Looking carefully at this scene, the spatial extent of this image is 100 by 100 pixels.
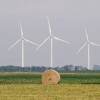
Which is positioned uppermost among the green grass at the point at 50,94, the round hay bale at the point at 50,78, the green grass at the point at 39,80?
the round hay bale at the point at 50,78

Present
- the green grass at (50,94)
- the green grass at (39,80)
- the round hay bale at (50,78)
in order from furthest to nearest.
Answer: the green grass at (39,80) < the round hay bale at (50,78) < the green grass at (50,94)

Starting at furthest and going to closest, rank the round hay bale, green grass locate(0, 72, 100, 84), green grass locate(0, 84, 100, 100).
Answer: green grass locate(0, 72, 100, 84) < the round hay bale < green grass locate(0, 84, 100, 100)

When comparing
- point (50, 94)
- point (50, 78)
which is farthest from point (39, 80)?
point (50, 94)

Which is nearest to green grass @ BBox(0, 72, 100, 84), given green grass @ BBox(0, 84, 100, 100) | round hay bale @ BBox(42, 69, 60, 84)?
round hay bale @ BBox(42, 69, 60, 84)

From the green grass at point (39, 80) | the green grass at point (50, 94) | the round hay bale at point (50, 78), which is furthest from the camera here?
the green grass at point (39, 80)

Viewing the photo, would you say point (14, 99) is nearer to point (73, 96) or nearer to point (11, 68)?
point (73, 96)

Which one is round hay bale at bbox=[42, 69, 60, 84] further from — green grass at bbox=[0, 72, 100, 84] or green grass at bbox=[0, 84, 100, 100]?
green grass at bbox=[0, 84, 100, 100]

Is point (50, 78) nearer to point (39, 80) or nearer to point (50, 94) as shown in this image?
point (39, 80)

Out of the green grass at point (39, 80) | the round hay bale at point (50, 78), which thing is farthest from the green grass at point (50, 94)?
the green grass at point (39, 80)

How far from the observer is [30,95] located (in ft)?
109

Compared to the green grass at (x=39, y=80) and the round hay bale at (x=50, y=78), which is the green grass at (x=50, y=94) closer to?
the round hay bale at (x=50, y=78)

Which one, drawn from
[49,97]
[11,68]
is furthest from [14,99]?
[11,68]

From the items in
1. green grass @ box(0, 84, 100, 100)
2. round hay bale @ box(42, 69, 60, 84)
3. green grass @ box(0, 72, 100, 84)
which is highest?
round hay bale @ box(42, 69, 60, 84)

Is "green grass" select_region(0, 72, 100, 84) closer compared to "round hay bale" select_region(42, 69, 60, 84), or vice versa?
"round hay bale" select_region(42, 69, 60, 84)
